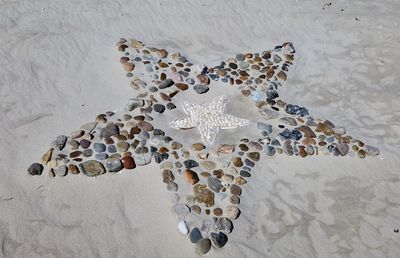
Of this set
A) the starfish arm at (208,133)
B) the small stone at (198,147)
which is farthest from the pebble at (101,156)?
the starfish arm at (208,133)

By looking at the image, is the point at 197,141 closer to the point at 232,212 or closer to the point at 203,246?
the point at 232,212

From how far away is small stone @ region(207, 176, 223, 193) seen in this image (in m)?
4.36

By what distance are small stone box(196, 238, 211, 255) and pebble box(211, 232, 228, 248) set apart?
5cm

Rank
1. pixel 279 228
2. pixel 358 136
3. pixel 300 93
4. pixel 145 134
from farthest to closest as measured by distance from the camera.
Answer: pixel 300 93
pixel 358 136
pixel 145 134
pixel 279 228

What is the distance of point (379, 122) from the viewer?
17.6ft

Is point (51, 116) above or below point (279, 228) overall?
above

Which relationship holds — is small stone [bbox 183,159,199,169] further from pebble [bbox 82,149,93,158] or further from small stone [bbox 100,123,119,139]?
pebble [bbox 82,149,93,158]

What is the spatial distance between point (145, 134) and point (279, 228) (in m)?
1.73

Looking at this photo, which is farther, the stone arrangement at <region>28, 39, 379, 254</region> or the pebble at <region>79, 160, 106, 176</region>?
the pebble at <region>79, 160, 106, 176</region>

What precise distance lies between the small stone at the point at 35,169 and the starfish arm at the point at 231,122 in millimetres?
1964

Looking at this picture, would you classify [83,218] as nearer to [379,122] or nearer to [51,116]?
[51,116]

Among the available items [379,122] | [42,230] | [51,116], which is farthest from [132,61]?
[379,122]

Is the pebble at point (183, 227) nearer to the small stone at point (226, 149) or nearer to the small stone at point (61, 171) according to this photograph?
the small stone at point (226, 149)

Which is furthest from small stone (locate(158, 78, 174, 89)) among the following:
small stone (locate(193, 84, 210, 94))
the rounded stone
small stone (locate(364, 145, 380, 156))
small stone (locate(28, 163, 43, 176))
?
small stone (locate(364, 145, 380, 156))
